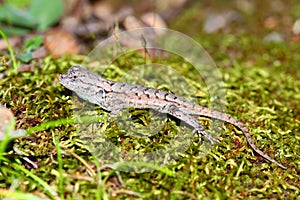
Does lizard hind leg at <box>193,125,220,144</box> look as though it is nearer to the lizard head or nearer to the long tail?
the long tail

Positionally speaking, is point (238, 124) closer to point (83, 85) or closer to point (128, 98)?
point (128, 98)

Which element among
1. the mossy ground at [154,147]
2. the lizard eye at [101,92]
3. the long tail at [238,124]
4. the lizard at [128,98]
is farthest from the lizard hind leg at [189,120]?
the lizard eye at [101,92]

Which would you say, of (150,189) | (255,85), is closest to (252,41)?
(255,85)

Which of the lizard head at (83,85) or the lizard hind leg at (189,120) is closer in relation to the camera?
the lizard hind leg at (189,120)

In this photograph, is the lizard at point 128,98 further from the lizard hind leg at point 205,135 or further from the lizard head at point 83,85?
the lizard hind leg at point 205,135

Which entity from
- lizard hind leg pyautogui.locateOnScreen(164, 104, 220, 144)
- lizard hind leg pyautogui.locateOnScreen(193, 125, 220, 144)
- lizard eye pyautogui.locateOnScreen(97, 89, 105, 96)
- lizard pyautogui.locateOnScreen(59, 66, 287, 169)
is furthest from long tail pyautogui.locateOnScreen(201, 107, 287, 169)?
lizard eye pyautogui.locateOnScreen(97, 89, 105, 96)
